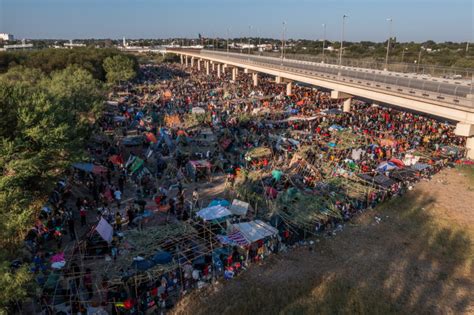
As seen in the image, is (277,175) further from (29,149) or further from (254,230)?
(29,149)

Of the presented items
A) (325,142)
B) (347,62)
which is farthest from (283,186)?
(347,62)

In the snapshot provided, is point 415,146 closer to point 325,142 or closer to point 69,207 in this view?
point 325,142

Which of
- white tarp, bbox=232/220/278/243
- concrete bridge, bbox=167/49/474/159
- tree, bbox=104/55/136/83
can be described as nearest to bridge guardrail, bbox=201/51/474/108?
concrete bridge, bbox=167/49/474/159

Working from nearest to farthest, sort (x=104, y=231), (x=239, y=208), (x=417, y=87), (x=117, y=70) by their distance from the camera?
(x=104, y=231) → (x=239, y=208) → (x=417, y=87) → (x=117, y=70)

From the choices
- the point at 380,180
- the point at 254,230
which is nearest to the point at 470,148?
the point at 380,180

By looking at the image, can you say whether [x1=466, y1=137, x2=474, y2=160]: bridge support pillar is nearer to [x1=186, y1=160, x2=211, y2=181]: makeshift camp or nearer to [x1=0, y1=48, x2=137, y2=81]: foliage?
[x1=186, y1=160, x2=211, y2=181]: makeshift camp

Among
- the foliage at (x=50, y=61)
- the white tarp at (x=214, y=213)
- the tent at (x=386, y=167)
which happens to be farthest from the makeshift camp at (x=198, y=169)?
the foliage at (x=50, y=61)

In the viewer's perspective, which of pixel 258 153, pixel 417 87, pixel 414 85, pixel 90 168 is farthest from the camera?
pixel 414 85
